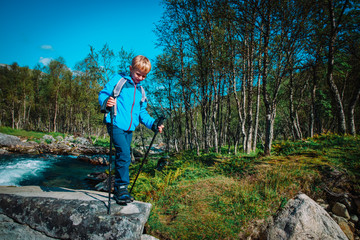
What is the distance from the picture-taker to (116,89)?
2.96 metres

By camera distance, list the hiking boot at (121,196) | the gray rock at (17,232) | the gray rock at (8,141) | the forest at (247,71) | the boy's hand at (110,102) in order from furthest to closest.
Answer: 1. the gray rock at (8,141)
2. the forest at (247,71)
3. the hiking boot at (121,196)
4. the boy's hand at (110,102)
5. the gray rock at (17,232)

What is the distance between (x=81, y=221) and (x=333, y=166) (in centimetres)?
533

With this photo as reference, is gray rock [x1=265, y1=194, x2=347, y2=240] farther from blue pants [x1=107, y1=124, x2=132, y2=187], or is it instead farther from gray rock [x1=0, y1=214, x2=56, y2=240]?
gray rock [x1=0, y1=214, x2=56, y2=240]

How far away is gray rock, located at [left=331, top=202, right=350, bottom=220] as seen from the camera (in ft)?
9.86

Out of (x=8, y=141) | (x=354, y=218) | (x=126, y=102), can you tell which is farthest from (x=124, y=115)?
(x=8, y=141)

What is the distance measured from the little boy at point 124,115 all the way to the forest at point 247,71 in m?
1.00

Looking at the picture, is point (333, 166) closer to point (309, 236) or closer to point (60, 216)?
point (309, 236)

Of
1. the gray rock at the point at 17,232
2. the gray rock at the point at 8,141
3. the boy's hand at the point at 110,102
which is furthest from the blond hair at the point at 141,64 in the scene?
the gray rock at the point at 8,141

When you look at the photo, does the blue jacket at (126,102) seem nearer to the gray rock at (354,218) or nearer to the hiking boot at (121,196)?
the hiking boot at (121,196)

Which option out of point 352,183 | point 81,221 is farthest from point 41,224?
point 352,183

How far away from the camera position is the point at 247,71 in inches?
367

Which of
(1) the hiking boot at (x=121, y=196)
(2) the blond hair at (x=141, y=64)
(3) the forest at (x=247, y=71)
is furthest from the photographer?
(3) the forest at (x=247, y=71)

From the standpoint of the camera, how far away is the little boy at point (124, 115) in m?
2.93

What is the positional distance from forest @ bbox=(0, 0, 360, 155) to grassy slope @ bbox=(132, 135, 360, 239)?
1945 mm
